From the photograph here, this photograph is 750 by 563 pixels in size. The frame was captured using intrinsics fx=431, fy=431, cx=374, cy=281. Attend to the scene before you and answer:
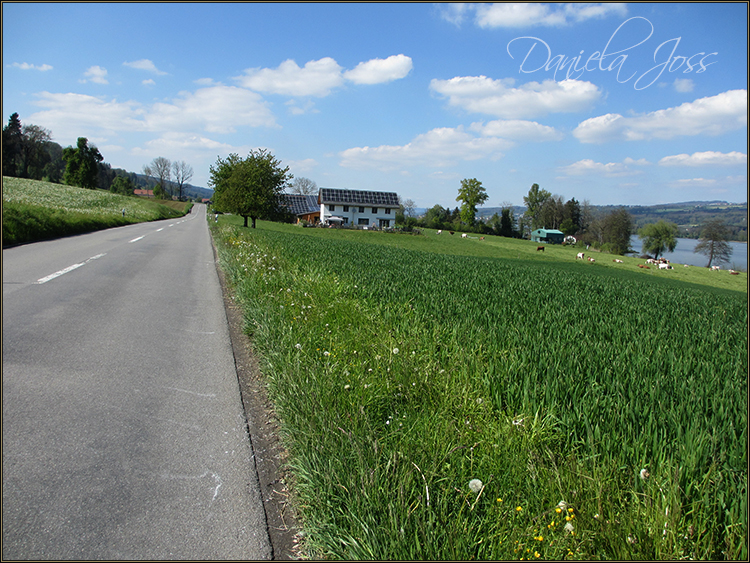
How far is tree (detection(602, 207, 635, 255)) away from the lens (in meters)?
59.6

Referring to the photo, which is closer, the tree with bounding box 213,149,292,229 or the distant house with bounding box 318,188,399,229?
the tree with bounding box 213,149,292,229

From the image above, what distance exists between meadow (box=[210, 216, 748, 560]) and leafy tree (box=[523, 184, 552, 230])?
109 metres

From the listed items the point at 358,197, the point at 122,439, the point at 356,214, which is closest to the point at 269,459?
the point at 122,439

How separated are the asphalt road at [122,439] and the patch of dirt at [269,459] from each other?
0.08 meters

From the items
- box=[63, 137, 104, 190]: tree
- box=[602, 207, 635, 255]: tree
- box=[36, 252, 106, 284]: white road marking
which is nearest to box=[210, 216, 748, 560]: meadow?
box=[36, 252, 106, 284]: white road marking

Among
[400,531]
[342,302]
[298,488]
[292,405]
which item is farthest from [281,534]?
[342,302]

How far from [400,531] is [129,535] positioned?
1.49 meters

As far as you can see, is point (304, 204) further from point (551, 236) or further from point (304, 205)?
point (551, 236)

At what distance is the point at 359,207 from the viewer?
8738 cm

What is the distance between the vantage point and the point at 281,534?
97.5 inches

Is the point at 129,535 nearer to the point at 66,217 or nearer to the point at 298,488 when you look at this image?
the point at 298,488

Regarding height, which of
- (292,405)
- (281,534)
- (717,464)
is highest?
(717,464)

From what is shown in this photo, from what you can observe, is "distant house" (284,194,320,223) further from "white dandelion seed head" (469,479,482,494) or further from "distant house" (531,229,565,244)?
"white dandelion seed head" (469,479,482,494)

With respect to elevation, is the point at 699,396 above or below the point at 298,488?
above
